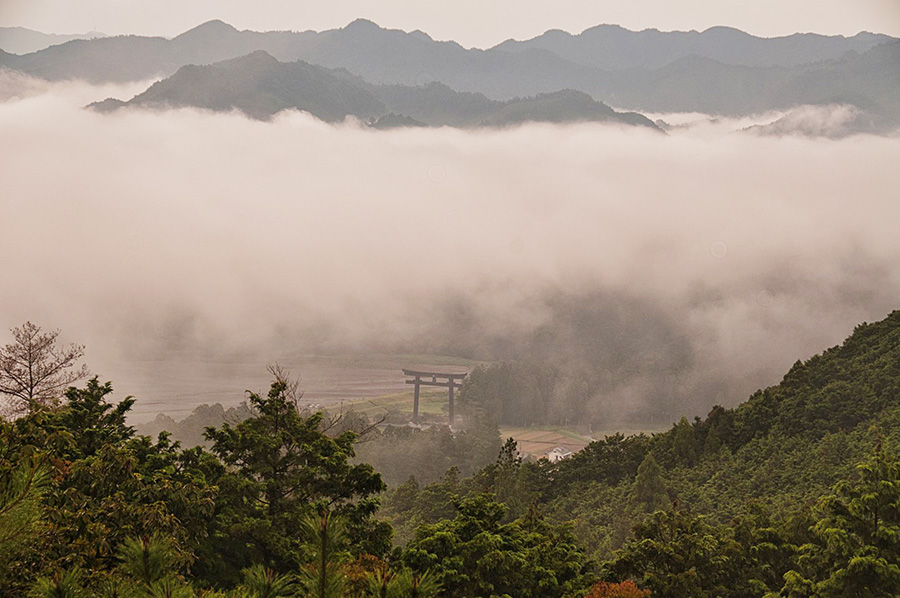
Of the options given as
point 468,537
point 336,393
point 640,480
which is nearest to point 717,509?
point 640,480

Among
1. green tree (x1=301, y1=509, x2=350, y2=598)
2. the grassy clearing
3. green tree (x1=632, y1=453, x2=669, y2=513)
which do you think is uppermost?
green tree (x1=301, y1=509, x2=350, y2=598)

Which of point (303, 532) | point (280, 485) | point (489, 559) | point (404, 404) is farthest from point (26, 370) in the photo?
point (404, 404)

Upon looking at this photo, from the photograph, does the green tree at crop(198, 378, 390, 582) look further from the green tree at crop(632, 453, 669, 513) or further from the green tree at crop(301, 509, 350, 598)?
the green tree at crop(632, 453, 669, 513)

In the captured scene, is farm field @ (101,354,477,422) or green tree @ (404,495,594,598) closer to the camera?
green tree @ (404,495,594,598)

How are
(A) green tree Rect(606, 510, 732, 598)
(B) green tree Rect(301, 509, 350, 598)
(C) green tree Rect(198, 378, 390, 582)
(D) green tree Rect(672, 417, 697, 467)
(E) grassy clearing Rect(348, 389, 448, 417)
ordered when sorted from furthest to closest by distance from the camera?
(E) grassy clearing Rect(348, 389, 448, 417)
(D) green tree Rect(672, 417, 697, 467)
(A) green tree Rect(606, 510, 732, 598)
(C) green tree Rect(198, 378, 390, 582)
(B) green tree Rect(301, 509, 350, 598)

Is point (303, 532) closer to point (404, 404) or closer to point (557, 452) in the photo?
point (557, 452)

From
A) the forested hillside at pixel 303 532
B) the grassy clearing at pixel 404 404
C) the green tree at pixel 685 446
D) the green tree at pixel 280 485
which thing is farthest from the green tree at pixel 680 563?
the grassy clearing at pixel 404 404

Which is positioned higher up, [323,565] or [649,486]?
[323,565]

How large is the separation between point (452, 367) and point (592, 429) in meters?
60.3

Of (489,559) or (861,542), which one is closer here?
(489,559)

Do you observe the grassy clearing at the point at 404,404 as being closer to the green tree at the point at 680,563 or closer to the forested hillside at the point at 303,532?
the forested hillside at the point at 303,532

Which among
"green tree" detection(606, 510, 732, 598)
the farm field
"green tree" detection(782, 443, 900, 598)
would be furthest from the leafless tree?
the farm field

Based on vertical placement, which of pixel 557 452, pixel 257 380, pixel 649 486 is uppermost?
pixel 649 486

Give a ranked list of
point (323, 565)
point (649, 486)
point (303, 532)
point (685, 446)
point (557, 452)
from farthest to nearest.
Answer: point (557, 452)
point (685, 446)
point (649, 486)
point (303, 532)
point (323, 565)
